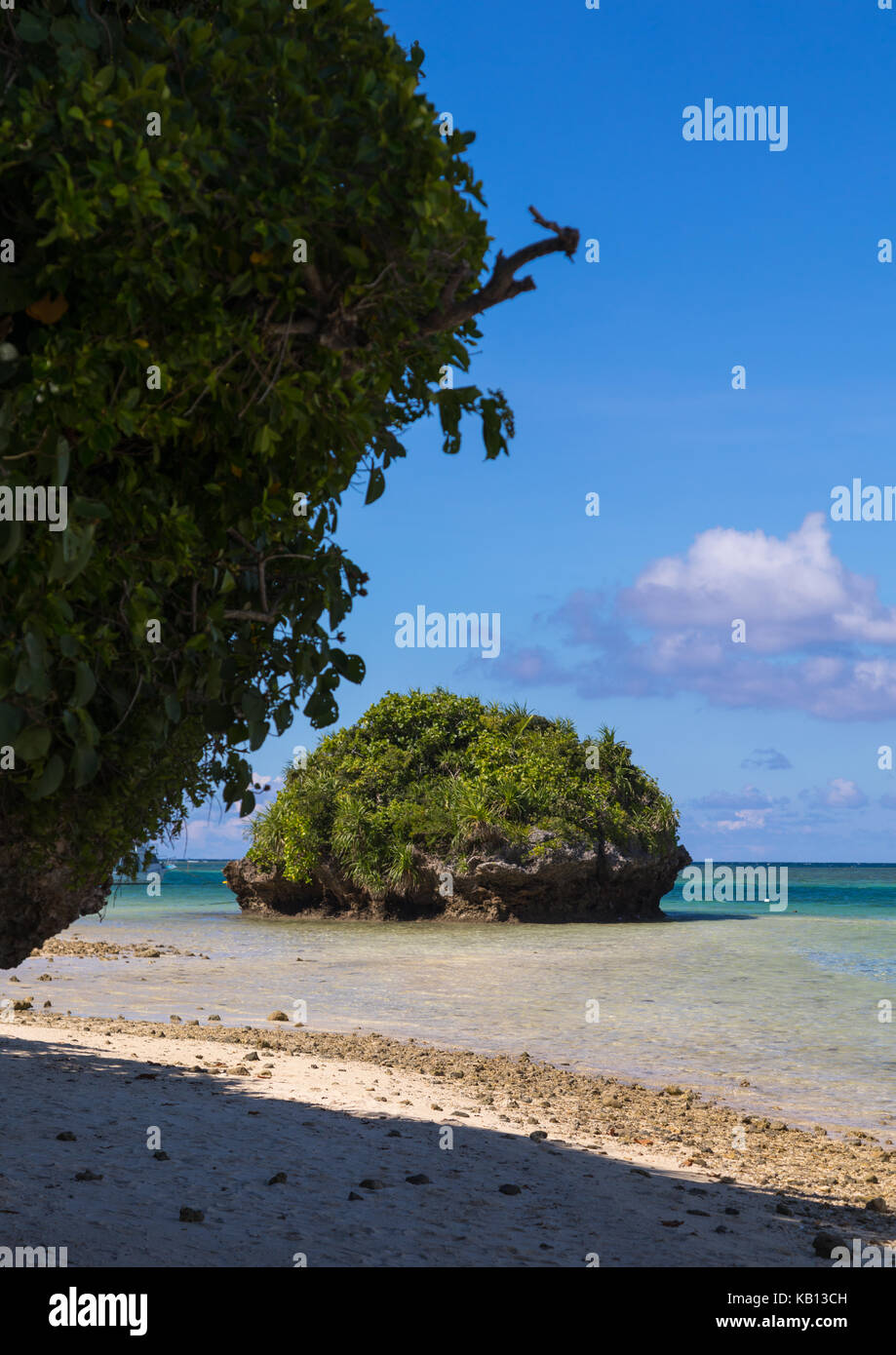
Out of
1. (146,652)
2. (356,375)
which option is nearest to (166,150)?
(356,375)

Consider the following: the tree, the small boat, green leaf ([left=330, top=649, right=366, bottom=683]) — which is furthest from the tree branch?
the small boat

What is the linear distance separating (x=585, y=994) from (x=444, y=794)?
1763 centimetres

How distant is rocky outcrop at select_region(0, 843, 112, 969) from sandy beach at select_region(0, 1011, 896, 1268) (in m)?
1.50

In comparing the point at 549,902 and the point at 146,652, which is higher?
the point at 146,652

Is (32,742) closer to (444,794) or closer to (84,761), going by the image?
(84,761)

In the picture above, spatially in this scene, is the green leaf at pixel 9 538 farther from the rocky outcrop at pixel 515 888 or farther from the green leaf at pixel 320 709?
the rocky outcrop at pixel 515 888

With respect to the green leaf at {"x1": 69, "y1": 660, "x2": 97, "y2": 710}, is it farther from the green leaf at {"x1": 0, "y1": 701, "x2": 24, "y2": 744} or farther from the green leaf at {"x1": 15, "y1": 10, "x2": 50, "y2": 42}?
the green leaf at {"x1": 15, "y1": 10, "x2": 50, "y2": 42}

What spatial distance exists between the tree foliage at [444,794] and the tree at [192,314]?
3101cm

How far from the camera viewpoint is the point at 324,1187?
293 inches

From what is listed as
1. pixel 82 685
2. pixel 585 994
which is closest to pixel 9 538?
pixel 82 685

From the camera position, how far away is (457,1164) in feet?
26.8
